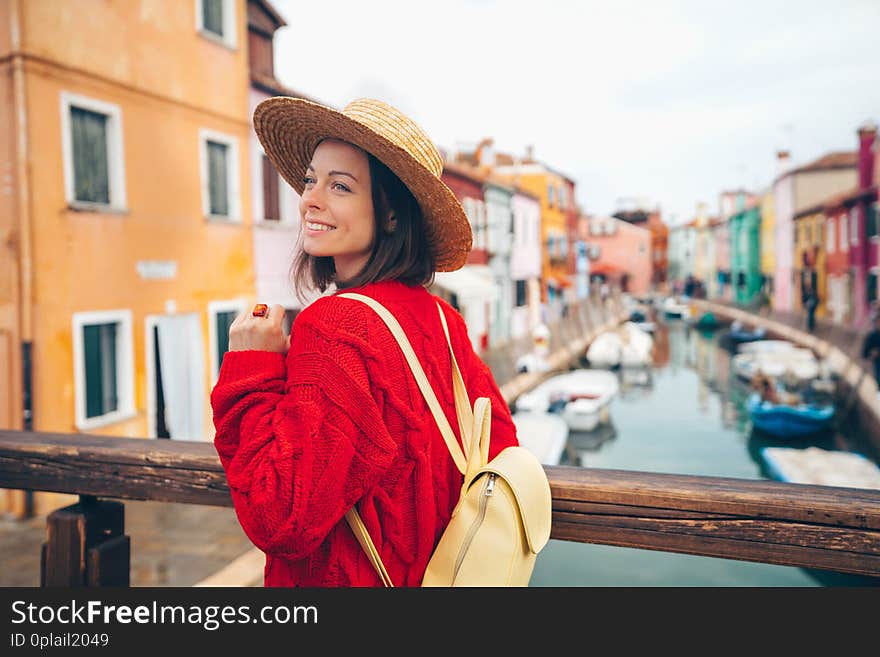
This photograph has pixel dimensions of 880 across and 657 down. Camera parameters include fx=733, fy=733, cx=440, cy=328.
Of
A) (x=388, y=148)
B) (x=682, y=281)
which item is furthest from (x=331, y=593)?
(x=682, y=281)

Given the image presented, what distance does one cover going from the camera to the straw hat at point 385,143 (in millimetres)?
1186

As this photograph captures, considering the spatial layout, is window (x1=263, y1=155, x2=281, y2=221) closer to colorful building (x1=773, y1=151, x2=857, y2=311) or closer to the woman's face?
the woman's face

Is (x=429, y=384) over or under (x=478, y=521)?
over

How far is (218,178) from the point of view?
9500 millimetres

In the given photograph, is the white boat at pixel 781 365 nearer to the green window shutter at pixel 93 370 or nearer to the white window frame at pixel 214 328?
the white window frame at pixel 214 328

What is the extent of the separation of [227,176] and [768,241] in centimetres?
3868

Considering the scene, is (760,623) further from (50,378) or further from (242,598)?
(50,378)

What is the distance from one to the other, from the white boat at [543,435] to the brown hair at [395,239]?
1051cm

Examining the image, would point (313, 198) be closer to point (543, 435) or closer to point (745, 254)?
point (543, 435)

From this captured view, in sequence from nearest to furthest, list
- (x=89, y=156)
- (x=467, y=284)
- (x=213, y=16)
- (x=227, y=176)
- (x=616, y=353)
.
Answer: (x=89, y=156), (x=213, y=16), (x=227, y=176), (x=467, y=284), (x=616, y=353)

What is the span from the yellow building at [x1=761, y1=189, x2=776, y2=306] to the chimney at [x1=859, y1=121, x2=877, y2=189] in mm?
13894

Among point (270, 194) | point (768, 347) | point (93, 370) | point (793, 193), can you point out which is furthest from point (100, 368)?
point (793, 193)

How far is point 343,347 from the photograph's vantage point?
1059 millimetres

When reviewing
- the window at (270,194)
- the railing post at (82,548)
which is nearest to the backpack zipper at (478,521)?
the railing post at (82,548)
